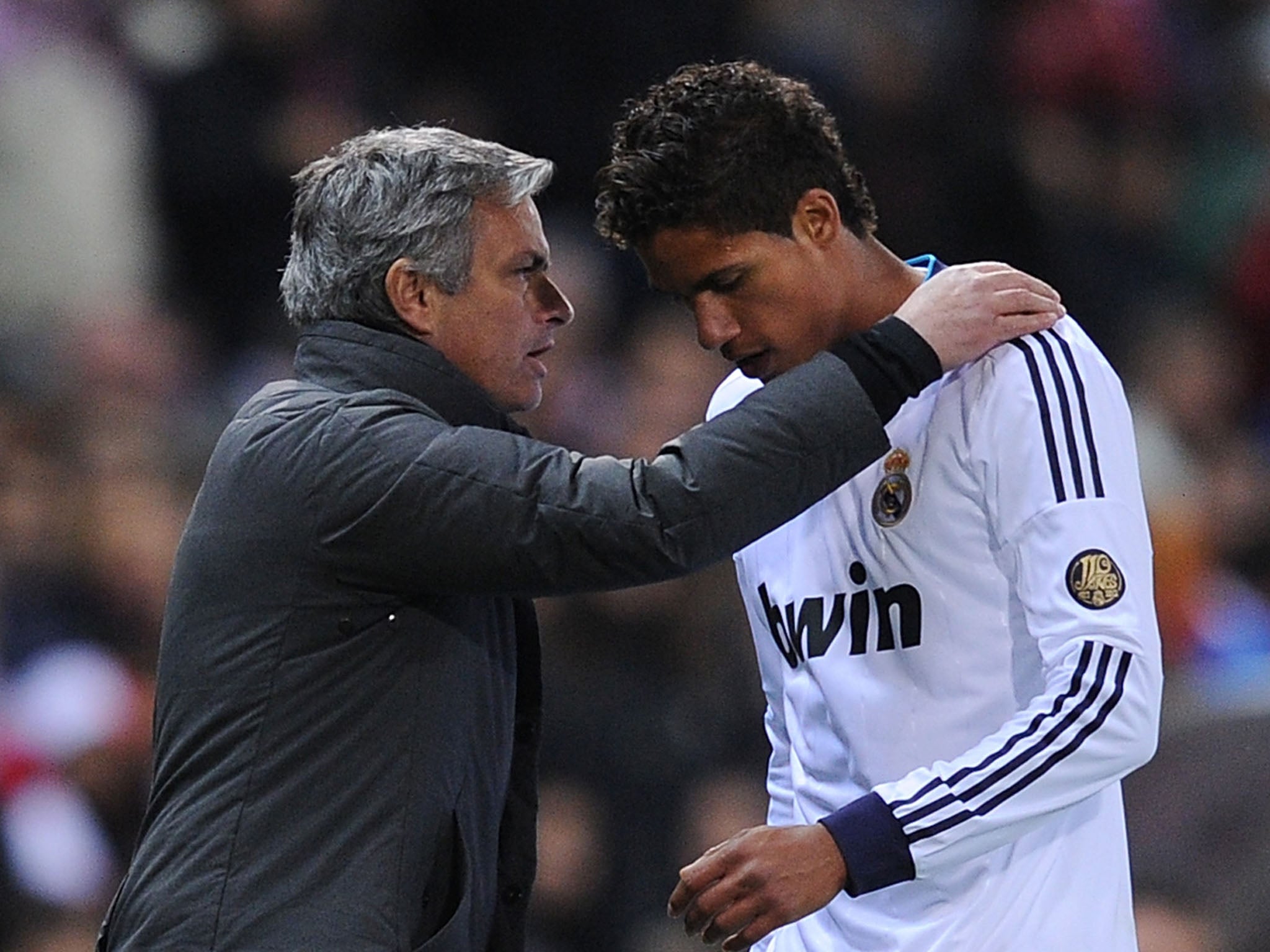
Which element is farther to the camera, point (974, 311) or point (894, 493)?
point (894, 493)

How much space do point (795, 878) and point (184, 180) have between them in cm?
524

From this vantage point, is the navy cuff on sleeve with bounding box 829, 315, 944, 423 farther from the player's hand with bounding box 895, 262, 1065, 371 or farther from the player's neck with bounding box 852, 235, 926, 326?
the player's neck with bounding box 852, 235, 926, 326

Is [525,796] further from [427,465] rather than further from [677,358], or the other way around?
[677,358]

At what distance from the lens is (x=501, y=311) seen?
140 inches

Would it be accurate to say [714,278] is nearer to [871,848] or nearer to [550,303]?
[550,303]

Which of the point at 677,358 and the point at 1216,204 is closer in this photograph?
the point at 677,358

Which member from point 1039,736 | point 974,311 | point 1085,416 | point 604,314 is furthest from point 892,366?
point 604,314

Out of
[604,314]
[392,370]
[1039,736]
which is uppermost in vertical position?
[604,314]

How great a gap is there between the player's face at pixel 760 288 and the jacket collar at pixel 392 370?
36 cm

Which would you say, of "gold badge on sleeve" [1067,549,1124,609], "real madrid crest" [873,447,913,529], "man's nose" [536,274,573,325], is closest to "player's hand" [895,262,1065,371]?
"real madrid crest" [873,447,913,529]

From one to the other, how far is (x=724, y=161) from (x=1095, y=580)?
0.86 m

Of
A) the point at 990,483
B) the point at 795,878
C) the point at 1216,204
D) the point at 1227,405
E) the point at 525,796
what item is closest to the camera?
the point at 795,878

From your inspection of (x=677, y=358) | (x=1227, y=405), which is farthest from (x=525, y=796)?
(x=1227, y=405)

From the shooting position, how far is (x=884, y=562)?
3516mm
